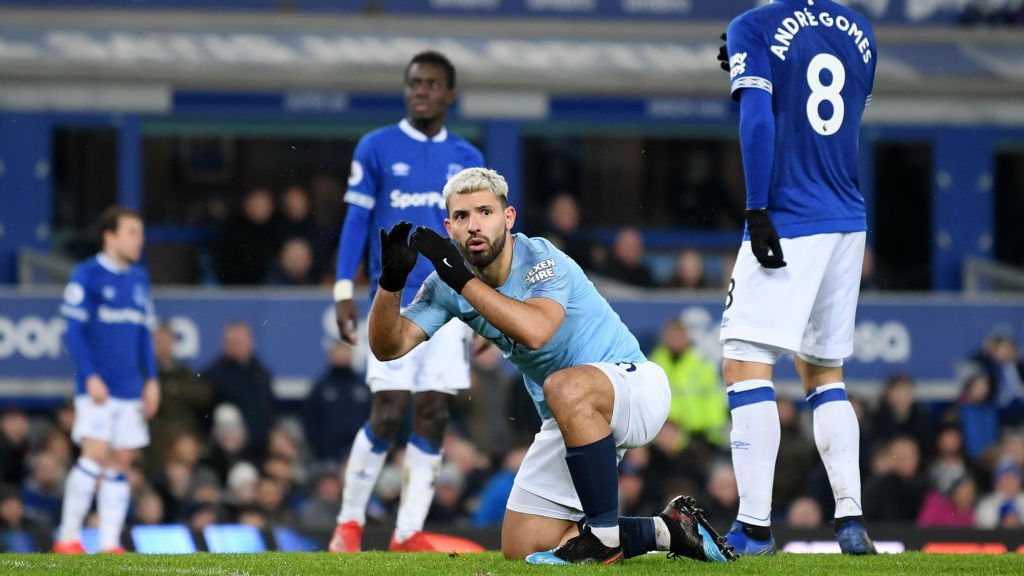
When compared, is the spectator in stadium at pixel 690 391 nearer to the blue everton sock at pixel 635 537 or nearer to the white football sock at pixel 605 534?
the blue everton sock at pixel 635 537

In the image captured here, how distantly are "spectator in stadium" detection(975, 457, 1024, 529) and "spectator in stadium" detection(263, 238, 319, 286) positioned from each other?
18.5 ft

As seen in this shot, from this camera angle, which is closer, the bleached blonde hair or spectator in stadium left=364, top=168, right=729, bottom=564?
spectator in stadium left=364, top=168, right=729, bottom=564

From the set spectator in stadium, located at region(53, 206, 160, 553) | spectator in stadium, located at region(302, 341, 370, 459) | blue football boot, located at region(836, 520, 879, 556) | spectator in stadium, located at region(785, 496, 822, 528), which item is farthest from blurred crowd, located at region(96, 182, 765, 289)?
blue football boot, located at region(836, 520, 879, 556)

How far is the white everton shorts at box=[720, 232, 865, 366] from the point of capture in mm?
5867

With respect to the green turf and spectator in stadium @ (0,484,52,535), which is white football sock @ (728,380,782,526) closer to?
the green turf

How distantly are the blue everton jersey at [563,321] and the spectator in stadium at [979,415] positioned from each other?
7476 millimetres

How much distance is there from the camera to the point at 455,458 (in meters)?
11.1

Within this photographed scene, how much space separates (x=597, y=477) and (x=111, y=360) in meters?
5.88

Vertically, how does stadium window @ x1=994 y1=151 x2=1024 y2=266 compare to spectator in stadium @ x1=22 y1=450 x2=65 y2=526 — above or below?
above

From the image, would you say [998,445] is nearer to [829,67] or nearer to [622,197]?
[622,197]

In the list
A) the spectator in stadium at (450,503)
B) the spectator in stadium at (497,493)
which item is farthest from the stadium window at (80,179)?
the spectator in stadium at (497,493)

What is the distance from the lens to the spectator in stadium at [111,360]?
10.0m

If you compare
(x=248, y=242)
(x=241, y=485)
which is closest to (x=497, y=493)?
(x=241, y=485)

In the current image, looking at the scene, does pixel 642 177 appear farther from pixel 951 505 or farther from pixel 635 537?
pixel 635 537
